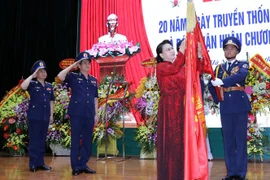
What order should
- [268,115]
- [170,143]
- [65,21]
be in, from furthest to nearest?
[65,21], [268,115], [170,143]

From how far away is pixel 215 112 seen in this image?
203 inches

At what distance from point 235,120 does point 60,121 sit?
3488mm

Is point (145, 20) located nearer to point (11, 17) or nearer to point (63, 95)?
point (63, 95)

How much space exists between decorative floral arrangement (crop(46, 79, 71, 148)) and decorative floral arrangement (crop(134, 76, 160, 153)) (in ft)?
4.07

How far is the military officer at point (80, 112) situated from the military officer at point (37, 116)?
55cm

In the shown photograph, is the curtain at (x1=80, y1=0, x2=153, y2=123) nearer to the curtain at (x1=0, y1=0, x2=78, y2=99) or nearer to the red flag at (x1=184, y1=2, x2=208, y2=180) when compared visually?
the curtain at (x1=0, y1=0, x2=78, y2=99)

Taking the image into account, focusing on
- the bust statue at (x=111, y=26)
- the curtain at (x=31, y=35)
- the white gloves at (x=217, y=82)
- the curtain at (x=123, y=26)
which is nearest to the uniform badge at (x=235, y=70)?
the white gloves at (x=217, y=82)

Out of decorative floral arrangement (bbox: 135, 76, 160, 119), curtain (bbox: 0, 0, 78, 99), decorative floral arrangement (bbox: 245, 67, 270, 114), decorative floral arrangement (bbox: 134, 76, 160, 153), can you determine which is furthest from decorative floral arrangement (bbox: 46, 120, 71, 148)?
decorative floral arrangement (bbox: 245, 67, 270, 114)

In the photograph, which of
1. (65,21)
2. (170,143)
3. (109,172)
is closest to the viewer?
(170,143)

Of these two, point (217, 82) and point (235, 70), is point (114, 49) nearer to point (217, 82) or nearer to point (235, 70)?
point (235, 70)

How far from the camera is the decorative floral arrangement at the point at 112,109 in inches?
209

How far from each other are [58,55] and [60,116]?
179 cm

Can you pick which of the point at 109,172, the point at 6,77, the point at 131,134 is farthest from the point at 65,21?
the point at 109,172

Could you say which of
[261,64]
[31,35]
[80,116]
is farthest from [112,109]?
[31,35]
